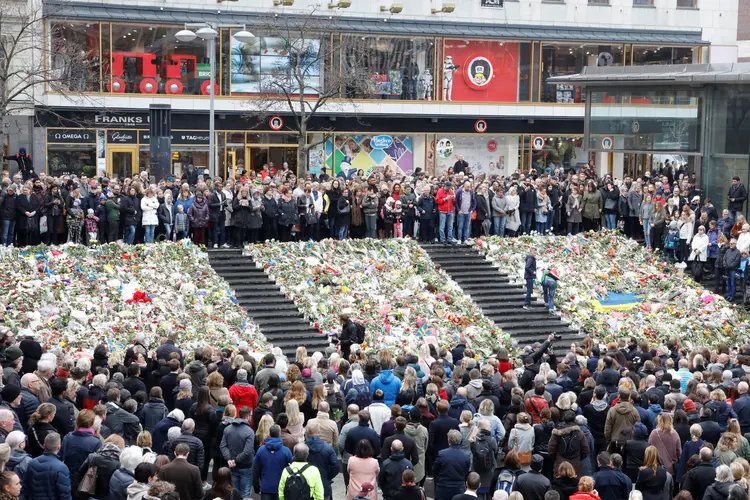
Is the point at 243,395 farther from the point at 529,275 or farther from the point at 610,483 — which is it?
the point at 529,275

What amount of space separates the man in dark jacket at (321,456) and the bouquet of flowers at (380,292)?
10.0m

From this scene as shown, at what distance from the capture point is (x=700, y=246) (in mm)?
29609

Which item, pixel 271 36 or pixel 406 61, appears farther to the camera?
pixel 406 61

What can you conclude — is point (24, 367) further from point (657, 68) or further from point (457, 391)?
point (657, 68)

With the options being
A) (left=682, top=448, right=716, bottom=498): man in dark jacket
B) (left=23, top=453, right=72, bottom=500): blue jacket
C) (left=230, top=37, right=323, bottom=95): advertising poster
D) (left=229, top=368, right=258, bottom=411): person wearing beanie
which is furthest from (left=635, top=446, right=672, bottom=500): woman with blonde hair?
(left=230, top=37, right=323, bottom=95): advertising poster

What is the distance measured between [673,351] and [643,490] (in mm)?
7957

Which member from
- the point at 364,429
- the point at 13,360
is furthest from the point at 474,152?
the point at 364,429

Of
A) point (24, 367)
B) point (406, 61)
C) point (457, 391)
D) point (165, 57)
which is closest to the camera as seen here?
point (457, 391)

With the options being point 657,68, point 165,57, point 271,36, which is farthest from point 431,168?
point 657,68

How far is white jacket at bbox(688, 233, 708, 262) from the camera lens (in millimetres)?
29562

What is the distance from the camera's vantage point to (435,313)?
2683cm

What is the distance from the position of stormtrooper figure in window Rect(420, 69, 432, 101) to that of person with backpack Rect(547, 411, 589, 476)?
3354 cm

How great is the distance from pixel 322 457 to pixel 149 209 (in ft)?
46.0

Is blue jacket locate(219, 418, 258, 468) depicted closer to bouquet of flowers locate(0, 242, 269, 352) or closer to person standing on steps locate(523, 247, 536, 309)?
bouquet of flowers locate(0, 242, 269, 352)
